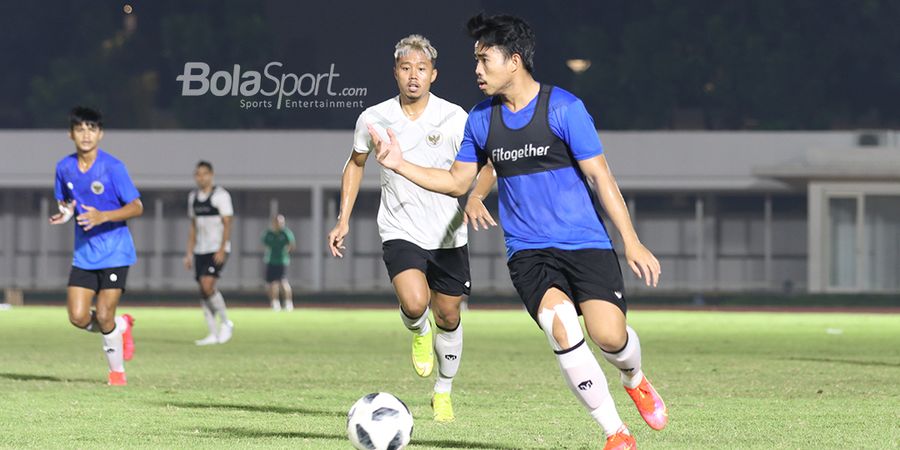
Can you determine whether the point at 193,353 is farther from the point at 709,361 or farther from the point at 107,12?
the point at 107,12

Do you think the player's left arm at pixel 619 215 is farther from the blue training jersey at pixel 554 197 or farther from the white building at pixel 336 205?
the white building at pixel 336 205

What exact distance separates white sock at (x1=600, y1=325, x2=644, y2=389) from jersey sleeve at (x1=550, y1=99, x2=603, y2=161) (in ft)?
3.12

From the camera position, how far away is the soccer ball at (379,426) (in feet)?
27.8

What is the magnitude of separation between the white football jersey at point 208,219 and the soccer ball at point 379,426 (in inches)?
473

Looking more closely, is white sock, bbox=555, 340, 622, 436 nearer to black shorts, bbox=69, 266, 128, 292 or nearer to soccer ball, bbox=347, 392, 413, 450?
soccer ball, bbox=347, 392, 413, 450

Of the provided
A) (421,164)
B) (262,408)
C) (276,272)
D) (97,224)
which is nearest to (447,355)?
(421,164)

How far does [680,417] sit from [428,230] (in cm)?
209

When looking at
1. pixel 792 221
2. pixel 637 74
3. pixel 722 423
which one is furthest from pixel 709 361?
pixel 637 74

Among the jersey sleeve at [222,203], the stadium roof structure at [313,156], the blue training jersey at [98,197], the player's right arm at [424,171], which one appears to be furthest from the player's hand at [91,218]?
the stadium roof structure at [313,156]

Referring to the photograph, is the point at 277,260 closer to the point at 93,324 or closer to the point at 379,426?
the point at 93,324

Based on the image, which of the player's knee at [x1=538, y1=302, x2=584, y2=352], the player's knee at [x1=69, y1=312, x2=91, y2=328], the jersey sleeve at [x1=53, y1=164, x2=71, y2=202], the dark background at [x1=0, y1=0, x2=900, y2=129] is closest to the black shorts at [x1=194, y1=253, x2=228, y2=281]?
the player's knee at [x1=69, y1=312, x2=91, y2=328]

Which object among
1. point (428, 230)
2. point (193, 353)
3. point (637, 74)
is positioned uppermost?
point (637, 74)

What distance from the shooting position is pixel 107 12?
6706 centimetres

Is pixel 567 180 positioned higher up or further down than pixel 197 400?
higher up
